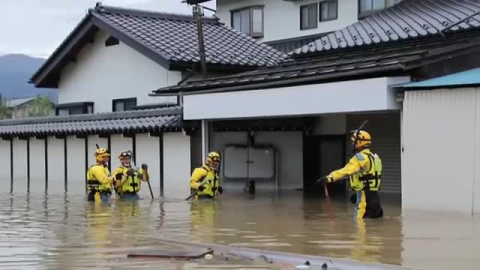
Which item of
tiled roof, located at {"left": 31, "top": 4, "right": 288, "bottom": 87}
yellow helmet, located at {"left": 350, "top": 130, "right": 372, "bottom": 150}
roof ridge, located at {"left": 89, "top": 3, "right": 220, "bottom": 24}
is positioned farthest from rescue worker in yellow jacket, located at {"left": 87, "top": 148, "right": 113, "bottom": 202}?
roof ridge, located at {"left": 89, "top": 3, "right": 220, "bottom": 24}

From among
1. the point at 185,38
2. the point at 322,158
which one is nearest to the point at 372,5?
the point at 322,158

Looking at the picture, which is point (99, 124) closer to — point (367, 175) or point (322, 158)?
point (322, 158)

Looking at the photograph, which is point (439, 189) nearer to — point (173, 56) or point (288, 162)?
point (288, 162)

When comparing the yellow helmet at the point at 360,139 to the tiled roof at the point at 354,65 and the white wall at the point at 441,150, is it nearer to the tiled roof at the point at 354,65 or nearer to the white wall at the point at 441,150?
the white wall at the point at 441,150

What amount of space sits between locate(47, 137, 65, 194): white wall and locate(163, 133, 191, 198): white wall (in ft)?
18.8

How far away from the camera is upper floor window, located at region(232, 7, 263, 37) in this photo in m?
32.0

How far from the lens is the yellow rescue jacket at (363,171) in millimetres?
13398

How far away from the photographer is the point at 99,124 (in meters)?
26.6

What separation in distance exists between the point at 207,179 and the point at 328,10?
1251cm

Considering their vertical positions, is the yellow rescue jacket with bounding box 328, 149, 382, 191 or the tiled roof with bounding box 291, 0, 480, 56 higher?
the tiled roof with bounding box 291, 0, 480, 56

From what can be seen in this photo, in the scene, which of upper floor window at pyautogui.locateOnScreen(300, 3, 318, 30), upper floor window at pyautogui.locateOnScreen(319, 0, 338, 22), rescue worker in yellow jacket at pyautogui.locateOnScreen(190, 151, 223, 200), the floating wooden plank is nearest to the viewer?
the floating wooden plank

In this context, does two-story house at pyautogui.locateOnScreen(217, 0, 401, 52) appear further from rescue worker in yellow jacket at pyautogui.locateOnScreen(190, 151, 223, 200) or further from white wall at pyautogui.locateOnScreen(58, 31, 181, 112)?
rescue worker in yellow jacket at pyautogui.locateOnScreen(190, 151, 223, 200)

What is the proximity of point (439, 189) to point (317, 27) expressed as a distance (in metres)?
14.4

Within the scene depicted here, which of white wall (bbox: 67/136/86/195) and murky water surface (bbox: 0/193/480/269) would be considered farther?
white wall (bbox: 67/136/86/195)
